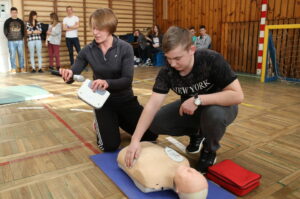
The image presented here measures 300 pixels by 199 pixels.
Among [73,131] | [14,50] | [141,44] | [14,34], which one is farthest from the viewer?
[141,44]

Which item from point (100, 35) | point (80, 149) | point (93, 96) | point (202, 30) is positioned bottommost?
point (80, 149)

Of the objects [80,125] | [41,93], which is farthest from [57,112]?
[41,93]

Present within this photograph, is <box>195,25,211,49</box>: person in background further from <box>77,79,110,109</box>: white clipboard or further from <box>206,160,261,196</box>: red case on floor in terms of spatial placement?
<box>206,160,261,196</box>: red case on floor

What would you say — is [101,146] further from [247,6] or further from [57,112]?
[247,6]

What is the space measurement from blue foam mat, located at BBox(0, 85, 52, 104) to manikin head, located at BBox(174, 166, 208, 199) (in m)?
2.79

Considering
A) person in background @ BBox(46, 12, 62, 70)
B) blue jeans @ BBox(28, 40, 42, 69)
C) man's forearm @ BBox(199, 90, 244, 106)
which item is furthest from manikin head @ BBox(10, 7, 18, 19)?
man's forearm @ BBox(199, 90, 244, 106)

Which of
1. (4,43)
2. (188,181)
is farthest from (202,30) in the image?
(188,181)

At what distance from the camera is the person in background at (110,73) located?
1.78 metres

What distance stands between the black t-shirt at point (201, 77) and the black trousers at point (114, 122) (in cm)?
55

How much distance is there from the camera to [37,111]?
2.93 meters

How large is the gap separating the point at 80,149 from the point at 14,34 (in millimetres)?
4898

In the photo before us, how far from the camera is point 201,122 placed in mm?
1509

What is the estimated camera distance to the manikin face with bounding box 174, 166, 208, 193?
1.18 metres

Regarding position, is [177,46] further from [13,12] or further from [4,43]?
[4,43]
